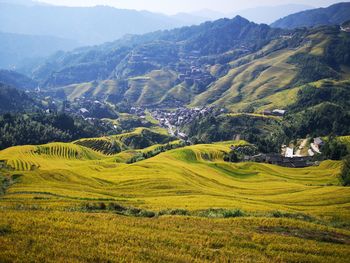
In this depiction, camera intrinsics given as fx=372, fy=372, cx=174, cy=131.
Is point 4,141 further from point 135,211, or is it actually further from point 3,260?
point 3,260

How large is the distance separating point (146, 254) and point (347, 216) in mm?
31903

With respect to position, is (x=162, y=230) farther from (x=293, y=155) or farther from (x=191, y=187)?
(x=293, y=155)

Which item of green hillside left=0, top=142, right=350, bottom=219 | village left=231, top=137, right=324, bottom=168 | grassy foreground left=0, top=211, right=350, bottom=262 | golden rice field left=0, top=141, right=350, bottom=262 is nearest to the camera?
grassy foreground left=0, top=211, right=350, bottom=262

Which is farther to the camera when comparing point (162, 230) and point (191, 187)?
point (191, 187)

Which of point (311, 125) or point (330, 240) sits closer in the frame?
point (330, 240)

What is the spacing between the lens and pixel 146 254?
77.2 ft

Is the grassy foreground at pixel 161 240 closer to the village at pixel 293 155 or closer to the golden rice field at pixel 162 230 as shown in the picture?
the golden rice field at pixel 162 230

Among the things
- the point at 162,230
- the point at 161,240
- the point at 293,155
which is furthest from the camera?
the point at 293,155

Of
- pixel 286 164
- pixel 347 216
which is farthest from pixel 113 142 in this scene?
pixel 347 216

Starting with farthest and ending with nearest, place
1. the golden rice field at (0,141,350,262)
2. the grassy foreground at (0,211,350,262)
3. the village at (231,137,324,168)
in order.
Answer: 1. the village at (231,137,324,168)
2. the golden rice field at (0,141,350,262)
3. the grassy foreground at (0,211,350,262)

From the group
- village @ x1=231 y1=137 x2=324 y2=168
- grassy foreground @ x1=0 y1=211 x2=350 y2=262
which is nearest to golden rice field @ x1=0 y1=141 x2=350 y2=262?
grassy foreground @ x1=0 y1=211 x2=350 y2=262

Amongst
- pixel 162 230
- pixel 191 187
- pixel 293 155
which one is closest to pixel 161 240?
pixel 162 230

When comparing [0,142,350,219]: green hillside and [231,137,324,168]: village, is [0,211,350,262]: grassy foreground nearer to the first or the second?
[0,142,350,219]: green hillside

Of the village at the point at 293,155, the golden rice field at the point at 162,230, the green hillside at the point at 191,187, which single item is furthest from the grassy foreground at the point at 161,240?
the village at the point at 293,155
